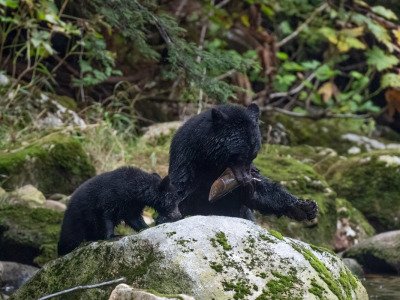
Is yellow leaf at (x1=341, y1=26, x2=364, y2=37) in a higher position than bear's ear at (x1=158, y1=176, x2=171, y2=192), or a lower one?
lower

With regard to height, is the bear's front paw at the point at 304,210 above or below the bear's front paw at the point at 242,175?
below

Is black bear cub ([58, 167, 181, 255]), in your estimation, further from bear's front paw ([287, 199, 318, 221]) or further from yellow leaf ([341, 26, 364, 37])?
yellow leaf ([341, 26, 364, 37])

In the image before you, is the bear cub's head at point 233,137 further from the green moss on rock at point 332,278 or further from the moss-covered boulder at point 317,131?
the moss-covered boulder at point 317,131

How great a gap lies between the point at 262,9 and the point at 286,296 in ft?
37.0

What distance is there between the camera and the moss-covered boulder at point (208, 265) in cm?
479

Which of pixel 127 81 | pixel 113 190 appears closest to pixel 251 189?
pixel 113 190

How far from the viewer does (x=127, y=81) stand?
13969mm

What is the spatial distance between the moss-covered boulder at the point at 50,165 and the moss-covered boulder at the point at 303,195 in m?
2.16

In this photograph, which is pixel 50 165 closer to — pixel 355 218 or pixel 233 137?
pixel 355 218

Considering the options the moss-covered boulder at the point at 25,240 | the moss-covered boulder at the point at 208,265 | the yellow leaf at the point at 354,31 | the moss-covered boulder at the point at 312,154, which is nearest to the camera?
the moss-covered boulder at the point at 208,265

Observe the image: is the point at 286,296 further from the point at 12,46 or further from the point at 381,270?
the point at 12,46

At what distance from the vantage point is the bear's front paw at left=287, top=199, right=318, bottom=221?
242 inches

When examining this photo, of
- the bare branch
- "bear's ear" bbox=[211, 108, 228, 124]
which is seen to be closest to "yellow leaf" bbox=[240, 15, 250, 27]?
the bare branch

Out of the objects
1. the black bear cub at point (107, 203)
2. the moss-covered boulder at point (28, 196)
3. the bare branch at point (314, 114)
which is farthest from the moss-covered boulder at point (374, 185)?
the black bear cub at point (107, 203)
